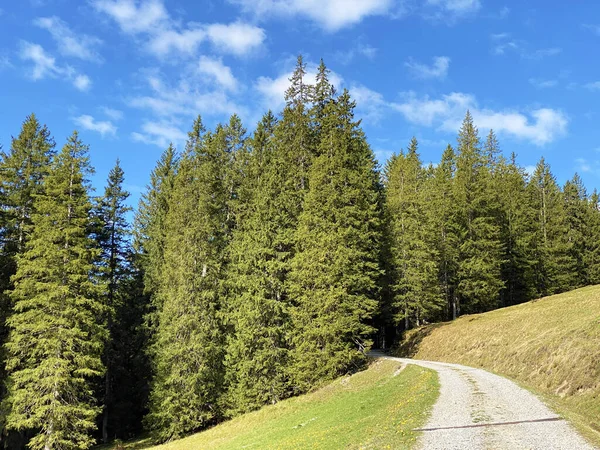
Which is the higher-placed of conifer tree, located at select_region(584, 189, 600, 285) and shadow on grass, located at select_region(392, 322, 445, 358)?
conifer tree, located at select_region(584, 189, 600, 285)

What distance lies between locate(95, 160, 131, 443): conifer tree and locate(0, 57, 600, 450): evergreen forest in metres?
0.17

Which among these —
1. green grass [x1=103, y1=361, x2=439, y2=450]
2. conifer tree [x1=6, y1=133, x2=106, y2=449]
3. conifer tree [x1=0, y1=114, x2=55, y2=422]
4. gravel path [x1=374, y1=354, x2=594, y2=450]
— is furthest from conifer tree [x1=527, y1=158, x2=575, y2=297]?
conifer tree [x1=0, y1=114, x2=55, y2=422]

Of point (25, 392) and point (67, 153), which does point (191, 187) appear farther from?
point (25, 392)

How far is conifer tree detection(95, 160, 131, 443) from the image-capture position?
121ft

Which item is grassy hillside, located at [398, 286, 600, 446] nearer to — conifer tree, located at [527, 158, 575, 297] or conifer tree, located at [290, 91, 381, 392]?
conifer tree, located at [290, 91, 381, 392]

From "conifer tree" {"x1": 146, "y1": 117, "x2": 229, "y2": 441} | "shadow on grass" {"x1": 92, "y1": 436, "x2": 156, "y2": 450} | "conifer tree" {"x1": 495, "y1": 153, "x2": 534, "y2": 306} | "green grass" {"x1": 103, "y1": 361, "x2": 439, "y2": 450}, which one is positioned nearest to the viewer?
"green grass" {"x1": 103, "y1": 361, "x2": 439, "y2": 450}

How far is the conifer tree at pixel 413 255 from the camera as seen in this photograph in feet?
123

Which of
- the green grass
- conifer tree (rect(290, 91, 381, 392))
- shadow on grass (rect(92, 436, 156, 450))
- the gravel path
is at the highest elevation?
conifer tree (rect(290, 91, 381, 392))

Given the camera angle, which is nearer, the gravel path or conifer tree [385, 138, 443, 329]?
the gravel path

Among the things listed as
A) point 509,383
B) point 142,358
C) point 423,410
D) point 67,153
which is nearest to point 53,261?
point 67,153

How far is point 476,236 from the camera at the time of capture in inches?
1802

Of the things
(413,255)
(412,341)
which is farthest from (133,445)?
(413,255)

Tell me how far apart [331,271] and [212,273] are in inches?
391

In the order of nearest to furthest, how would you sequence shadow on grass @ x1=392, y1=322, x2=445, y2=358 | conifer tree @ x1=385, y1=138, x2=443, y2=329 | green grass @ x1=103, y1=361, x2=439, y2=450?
green grass @ x1=103, y1=361, x2=439, y2=450, shadow on grass @ x1=392, y1=322, x2=445, y2=358, conifer tree @ x1=385, y1=138, x2=443, y2=329
